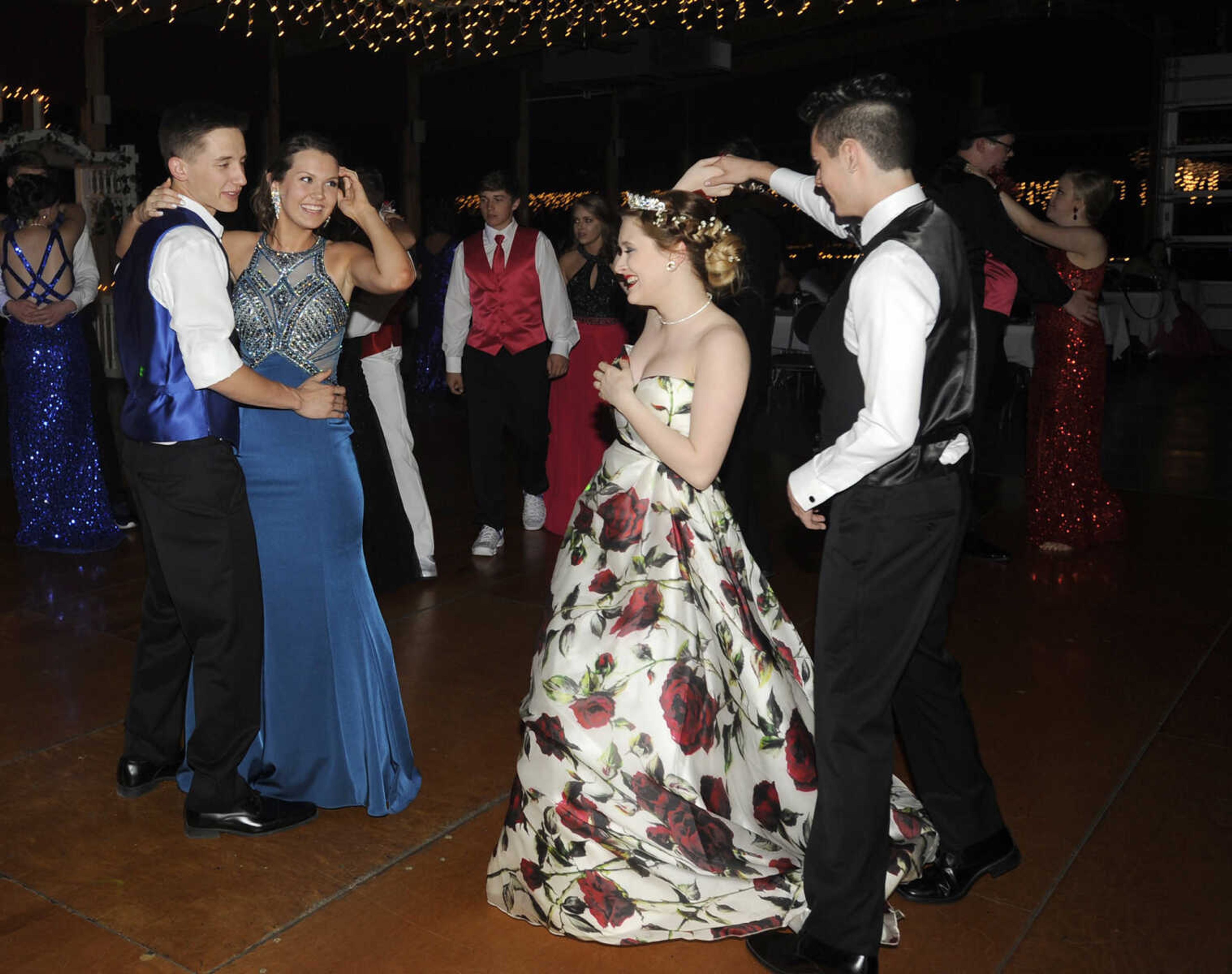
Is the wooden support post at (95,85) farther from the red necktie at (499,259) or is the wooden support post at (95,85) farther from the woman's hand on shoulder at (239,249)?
the woman's hand on shoulder at (239,249)

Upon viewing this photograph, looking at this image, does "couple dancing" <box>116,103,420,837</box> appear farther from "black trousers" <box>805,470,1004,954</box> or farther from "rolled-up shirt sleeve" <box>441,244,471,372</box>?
"rolled-up shirt sleeve" <box>441,244,471,372</box>

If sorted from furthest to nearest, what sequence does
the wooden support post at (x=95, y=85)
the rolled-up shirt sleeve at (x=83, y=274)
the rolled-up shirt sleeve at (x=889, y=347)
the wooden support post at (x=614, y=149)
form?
the wooden support post at (x=614, y=149)
the wooden support post at (x=95, y=85)
the rolled-up shirt sleeve at (x=83, y=274)
the rolled-up shirt sleeve at (x=889, y=347)

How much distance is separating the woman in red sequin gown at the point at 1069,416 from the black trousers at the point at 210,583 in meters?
3.65

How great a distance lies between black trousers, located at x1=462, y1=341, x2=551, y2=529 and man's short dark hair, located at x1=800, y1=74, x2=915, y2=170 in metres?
3.22

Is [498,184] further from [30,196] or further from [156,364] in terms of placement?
[156,364]

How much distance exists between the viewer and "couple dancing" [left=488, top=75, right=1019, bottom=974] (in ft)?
Result: 6.52

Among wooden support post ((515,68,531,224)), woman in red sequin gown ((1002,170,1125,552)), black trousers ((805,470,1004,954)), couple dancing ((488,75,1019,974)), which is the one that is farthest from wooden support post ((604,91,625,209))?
black trousers ((805,470,1004,954))

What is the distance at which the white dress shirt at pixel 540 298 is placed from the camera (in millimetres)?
5129

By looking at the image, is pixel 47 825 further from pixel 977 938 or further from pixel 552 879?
pixel 977 938

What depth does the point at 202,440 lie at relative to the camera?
250 cm

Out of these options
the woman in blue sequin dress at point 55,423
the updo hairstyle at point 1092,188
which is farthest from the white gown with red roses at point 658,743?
the woman in blue sequin dress at point 55,423

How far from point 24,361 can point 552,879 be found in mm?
3965

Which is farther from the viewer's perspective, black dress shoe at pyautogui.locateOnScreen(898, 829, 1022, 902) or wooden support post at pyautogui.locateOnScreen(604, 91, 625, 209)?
wooden support post at pyautogui.locateOnScreen(604, 91, 625, 209)

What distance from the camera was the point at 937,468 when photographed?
2.05 metres
